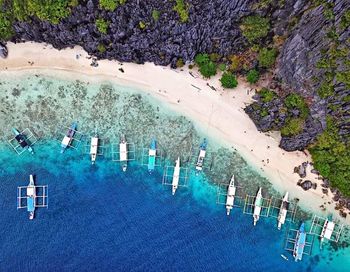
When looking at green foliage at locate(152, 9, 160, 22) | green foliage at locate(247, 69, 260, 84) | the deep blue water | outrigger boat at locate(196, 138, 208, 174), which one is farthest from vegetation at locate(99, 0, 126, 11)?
outrigger boat at locate(196, 138, 208, 174)

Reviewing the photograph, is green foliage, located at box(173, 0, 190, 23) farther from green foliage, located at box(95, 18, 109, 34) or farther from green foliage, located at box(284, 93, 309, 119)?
green foliage, located at box(284, 93, 309, 119)

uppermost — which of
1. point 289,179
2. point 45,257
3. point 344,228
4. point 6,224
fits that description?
point 289,179

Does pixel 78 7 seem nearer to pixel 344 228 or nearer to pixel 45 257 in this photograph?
pixel 45 257

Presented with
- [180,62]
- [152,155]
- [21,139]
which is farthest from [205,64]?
[21,139]

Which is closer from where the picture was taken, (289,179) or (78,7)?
(78,7)

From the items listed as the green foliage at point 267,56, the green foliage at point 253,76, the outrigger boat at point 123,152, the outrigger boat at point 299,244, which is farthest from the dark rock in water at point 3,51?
the outrigger boat at point 299,244

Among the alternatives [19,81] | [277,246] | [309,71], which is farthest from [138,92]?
[277,246]

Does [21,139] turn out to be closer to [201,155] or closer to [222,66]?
[201,155]
